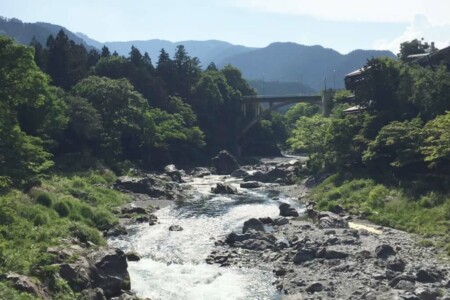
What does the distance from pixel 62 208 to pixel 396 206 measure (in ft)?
89.7

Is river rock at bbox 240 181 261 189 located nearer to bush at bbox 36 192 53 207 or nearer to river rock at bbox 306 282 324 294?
bush at bbox 36 192 53 207

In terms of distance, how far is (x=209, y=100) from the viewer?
108 metres

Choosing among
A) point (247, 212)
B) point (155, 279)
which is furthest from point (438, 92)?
point (155, 279)

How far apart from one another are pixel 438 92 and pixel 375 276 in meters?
29.2

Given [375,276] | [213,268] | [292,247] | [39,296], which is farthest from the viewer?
[292,247]

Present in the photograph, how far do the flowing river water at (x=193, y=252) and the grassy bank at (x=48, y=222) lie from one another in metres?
3.34

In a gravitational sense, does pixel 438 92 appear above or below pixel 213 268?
above

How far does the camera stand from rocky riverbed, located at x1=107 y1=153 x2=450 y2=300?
26.2m

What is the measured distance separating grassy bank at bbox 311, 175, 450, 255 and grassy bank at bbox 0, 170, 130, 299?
21.6 m

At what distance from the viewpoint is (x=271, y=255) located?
32.7m

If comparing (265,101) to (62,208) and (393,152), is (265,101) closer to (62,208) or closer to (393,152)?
(393,152)

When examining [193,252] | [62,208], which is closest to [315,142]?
[193,252]

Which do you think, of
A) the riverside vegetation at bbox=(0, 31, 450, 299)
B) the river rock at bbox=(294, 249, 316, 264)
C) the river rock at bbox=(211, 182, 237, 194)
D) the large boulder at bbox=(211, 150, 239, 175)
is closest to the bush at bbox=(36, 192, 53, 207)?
the riverside vegetation at bbox=(0, 31, 450, 299)

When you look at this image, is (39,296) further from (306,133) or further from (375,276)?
(306,133)
